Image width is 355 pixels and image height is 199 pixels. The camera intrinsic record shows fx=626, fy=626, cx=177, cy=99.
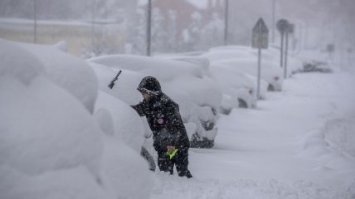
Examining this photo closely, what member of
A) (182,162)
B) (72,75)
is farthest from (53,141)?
(182,162)

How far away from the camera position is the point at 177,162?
7625 mm

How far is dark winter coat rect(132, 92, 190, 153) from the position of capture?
724 centimetres

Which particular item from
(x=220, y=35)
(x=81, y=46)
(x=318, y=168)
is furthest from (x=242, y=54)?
(x=220, y=35)

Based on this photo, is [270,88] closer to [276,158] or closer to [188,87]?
[276,158]

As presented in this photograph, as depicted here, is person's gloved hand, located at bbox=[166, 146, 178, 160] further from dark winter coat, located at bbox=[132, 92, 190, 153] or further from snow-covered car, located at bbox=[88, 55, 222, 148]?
snow-covered car, located at bbox=[88, 55, 222, 148]

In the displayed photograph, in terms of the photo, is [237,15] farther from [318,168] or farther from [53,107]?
[53,107]

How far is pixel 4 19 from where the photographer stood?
3797cm

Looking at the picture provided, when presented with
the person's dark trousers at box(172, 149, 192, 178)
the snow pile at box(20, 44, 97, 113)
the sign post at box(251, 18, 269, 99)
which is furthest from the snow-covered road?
the snow pile at box(20, 44, 97, 113)

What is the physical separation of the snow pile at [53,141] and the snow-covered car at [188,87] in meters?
5.00

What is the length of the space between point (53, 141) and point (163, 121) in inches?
167

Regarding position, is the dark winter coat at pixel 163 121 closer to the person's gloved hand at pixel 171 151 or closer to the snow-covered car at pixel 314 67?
the person's gloved hand at pixel 171 151

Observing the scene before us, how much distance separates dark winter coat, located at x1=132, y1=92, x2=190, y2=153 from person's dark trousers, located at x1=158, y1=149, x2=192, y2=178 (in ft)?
0.31

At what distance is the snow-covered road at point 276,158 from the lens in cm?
712

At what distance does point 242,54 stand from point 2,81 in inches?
1040
